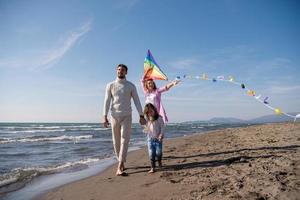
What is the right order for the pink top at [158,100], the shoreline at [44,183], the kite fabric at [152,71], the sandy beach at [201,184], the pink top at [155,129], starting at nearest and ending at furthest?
the sandy beach at [201,184], the shoreline at [44,183], the pink top at [155,129], the pink top at [158,100], the kite fabric at [152,71]

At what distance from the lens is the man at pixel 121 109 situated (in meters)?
5.18

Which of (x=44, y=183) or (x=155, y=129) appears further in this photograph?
(x=155, y=129)

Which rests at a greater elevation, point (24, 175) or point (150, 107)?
point (150, 107)

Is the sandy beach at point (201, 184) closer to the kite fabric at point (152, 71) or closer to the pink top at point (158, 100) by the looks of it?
the pink top at point (158, 100)

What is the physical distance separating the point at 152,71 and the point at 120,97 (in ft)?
7.70

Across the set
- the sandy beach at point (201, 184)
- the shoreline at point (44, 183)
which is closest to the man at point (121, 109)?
the sandy beach at point (201, 184)

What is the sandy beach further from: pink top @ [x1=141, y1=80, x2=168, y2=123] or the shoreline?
pink top @ [x1=141, y1=80, x2=168, y2=123]

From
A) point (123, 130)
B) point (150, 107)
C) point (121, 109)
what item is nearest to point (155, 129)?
point (150, 107)

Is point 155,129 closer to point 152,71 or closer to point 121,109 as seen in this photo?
point 121,109

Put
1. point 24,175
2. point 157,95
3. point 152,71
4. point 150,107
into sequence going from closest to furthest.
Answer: point 150,107 < point 24,175 < point 157,95 < point 152,71

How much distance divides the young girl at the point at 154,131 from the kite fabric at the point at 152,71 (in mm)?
1784

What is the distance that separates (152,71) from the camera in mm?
7379

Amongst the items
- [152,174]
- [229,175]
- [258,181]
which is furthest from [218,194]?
[152,174]

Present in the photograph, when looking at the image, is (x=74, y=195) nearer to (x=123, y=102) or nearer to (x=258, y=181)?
(x=123, y=102)
